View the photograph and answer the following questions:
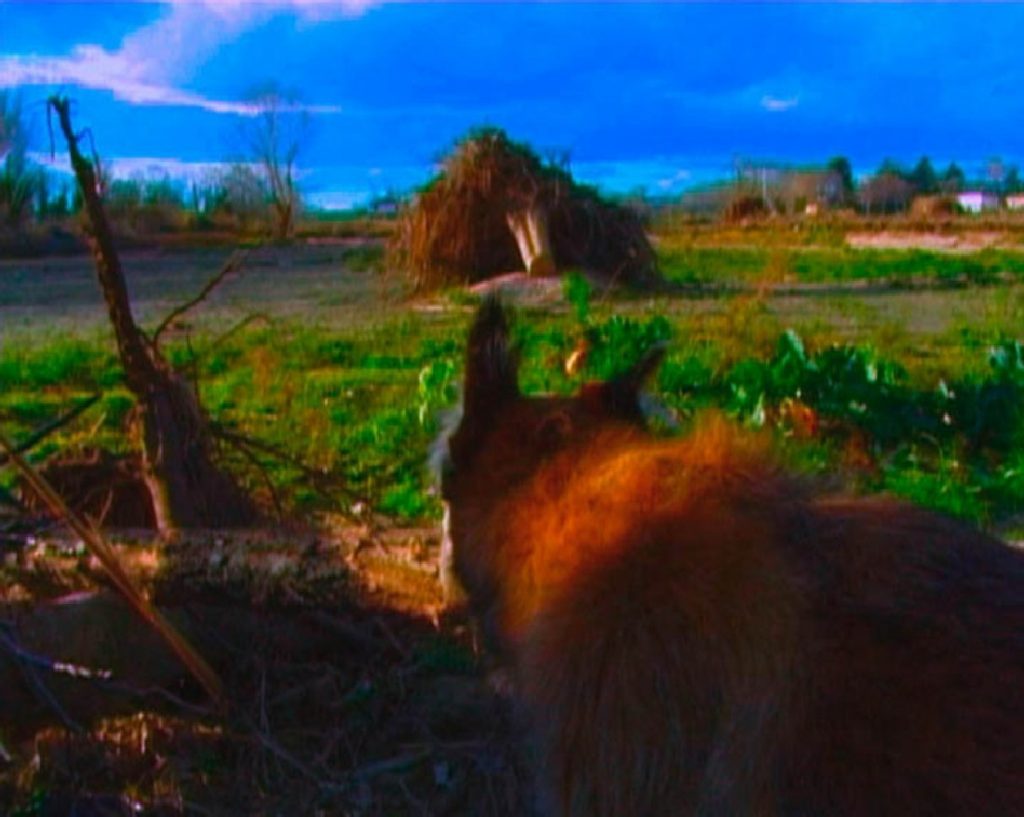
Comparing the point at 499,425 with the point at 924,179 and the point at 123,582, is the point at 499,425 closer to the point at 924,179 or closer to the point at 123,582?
the point at 123,582

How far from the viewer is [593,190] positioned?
19.5 meters

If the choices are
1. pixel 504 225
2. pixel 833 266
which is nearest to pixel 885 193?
pixel 833 266

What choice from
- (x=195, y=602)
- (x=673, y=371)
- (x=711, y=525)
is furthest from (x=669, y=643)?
(x=673, y=371)

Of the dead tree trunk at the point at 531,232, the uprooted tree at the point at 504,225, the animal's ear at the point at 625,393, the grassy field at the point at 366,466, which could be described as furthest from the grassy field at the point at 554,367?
the dead tree trunk at the point at 531,232

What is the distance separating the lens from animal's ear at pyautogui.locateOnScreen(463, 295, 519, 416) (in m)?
3.75

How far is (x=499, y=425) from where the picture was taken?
12.6 feet

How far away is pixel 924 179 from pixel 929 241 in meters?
4.58

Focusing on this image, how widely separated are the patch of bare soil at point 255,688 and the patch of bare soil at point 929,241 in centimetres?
2485

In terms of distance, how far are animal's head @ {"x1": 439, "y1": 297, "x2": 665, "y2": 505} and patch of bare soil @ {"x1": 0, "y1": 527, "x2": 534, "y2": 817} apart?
141cm

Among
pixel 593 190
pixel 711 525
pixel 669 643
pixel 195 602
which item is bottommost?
pixel 195 602

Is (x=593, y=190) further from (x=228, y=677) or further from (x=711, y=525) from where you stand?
(x=711, y=525)

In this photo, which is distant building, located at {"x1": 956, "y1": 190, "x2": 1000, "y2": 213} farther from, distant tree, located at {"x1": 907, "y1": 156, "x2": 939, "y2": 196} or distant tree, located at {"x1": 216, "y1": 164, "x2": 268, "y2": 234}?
distant tree, located at {"x1": 216, "y1": 164, "x2": 268, "y2": 234}

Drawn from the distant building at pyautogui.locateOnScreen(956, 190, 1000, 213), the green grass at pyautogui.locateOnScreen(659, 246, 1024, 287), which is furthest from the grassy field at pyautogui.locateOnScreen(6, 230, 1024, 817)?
the distant building at pyautogui.locateOnScreen(956, 190, 1000, 213)

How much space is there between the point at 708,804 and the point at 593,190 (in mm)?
16761
